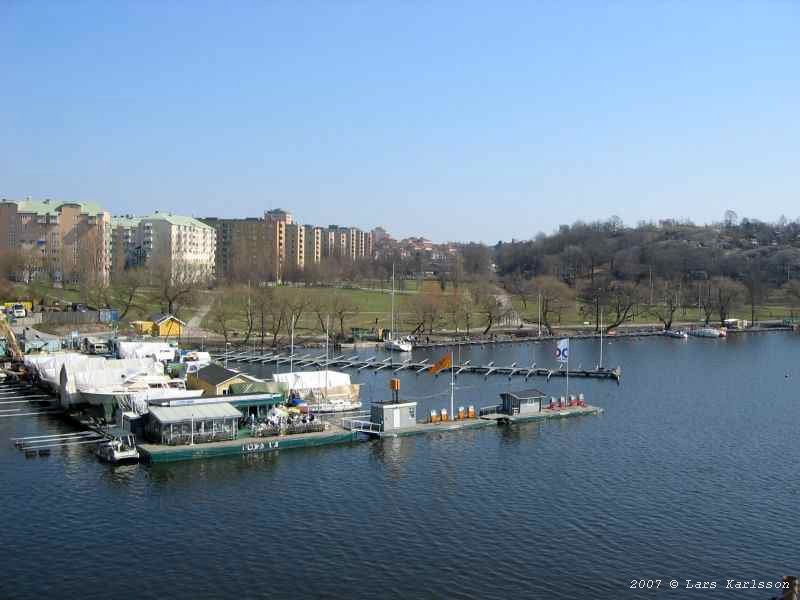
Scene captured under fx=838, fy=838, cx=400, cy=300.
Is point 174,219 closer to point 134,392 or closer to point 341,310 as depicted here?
point 341,310

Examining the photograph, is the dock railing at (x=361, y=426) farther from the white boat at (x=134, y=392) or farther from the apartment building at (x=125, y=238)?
the apartment building at (x=125, y=238)

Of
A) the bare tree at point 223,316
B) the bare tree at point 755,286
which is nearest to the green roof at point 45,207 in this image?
the bare tree at point 223,316

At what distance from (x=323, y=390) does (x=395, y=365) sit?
60.2 ft

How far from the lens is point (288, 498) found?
28500mm

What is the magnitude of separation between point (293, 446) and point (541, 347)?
47.7 meters

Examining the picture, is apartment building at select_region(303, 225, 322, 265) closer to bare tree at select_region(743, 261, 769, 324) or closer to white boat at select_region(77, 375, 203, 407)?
bare tree at select_region(743, 261, 769, 324)

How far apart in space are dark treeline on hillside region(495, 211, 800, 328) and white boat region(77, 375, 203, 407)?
59646 mm

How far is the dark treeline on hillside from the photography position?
357 ft

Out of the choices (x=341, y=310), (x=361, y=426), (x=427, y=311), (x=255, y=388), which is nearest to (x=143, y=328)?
(x=341, y=310)

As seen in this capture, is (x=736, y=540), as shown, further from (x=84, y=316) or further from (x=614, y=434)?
(x=84, y=316)

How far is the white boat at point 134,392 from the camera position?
38469 mm

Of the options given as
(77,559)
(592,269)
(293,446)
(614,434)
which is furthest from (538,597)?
(592,269)

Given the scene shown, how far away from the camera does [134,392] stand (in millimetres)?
38969

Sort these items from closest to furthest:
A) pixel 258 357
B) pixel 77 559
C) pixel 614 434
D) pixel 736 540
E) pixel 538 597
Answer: pixel 538 597
pixel 77 559
pixel 736 540
pixel 614 434
pixel 258 357
